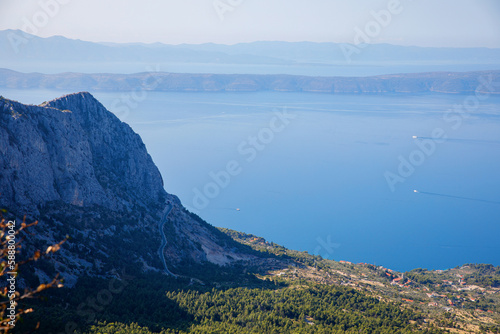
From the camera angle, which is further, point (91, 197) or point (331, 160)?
point (331, 160)

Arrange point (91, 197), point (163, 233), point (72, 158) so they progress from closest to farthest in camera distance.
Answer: point (72, 158) → point (91, 197) → point (163, 233)

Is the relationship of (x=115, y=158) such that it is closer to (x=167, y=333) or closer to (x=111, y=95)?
(x=167, y=333)

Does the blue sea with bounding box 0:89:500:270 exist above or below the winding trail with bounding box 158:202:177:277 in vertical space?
above

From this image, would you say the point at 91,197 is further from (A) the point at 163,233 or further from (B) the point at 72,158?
(A) the point at 163,233

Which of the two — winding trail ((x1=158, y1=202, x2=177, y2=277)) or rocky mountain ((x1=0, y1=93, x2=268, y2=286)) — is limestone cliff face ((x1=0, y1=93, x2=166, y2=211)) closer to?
rocky mountain ((x1=0, y1=93, x2=268, y2=286))

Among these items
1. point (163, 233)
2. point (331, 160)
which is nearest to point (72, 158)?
point (163, 233)

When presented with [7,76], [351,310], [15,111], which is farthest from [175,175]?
[7,76]

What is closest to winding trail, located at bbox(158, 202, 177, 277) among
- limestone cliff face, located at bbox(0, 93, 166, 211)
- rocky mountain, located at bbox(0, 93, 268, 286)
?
rocky mountain, located at bbox(0, 93, 268, 286)
